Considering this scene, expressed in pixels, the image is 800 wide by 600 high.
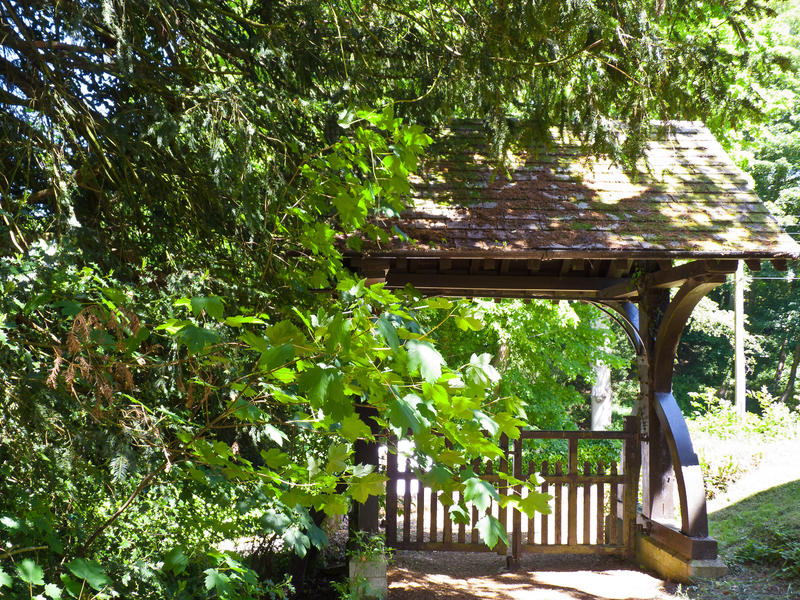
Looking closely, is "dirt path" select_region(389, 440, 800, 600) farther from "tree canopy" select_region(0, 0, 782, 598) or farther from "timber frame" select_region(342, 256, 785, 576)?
"tree canopy" select_region(0, 0, 782, 598)

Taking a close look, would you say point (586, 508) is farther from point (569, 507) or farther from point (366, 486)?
point (366, 486)

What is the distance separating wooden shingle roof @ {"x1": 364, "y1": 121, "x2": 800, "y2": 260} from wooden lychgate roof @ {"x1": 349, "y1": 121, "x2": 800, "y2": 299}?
0.03 feet

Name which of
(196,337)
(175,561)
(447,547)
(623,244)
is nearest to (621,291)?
(623,244)

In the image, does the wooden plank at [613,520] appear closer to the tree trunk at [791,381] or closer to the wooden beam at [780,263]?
the wooden beam at [780,263]

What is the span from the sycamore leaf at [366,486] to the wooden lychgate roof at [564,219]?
3.44 m

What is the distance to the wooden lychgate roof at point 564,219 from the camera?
5.84 metres

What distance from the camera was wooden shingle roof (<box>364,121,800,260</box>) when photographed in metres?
5.82

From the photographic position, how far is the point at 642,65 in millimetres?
4859

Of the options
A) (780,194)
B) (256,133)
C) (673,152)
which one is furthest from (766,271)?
(256,133)

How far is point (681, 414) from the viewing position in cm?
655

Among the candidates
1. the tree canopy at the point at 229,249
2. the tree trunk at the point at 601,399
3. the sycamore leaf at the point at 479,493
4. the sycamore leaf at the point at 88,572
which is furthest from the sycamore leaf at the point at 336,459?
the tree trunk at the point at 601,399

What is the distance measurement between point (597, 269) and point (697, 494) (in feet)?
7.93

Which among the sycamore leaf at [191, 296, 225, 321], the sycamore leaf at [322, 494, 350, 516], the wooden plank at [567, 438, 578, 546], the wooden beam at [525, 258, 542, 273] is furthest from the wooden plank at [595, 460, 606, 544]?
the sycamore leaf at [191, 296, 225, 321]

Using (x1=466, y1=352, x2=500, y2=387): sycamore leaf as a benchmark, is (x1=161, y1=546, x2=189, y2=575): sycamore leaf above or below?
below
